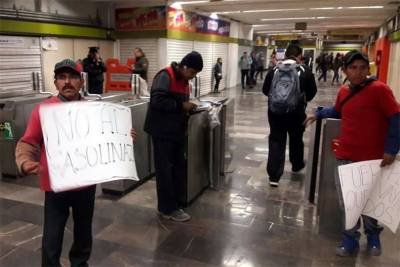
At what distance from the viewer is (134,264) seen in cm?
257

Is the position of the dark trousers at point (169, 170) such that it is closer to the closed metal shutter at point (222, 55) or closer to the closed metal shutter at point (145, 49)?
the closed metal shutter at point (145, 49)

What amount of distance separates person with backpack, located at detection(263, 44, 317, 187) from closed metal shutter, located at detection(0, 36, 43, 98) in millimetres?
5468

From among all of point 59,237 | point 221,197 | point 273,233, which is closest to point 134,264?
point 59,237

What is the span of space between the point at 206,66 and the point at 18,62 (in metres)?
7.05

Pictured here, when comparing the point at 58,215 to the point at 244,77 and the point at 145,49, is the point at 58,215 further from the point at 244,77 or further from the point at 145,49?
the point at 244,77

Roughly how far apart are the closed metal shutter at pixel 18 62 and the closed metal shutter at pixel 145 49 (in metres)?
3.14

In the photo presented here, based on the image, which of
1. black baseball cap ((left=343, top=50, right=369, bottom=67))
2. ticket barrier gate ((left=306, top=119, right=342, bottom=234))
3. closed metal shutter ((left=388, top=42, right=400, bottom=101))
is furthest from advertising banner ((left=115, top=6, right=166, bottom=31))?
black baseball cap ((left=343, top=50, right=369, bottom=67))

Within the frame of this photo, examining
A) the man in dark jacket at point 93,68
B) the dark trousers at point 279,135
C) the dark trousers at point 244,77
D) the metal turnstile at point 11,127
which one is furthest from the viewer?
the dark trousers at point 244,77

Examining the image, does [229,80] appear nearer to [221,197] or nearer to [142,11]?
[142,11]

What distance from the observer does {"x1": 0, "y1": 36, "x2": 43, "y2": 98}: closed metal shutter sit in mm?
7256

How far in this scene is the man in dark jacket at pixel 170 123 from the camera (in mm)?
2920

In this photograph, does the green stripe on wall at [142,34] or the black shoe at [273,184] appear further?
the green stripe on wall at [142,34]

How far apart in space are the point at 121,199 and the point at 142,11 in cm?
782

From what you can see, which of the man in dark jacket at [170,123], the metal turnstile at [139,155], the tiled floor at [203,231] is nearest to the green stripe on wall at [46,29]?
the tiled floor at [203,231]
